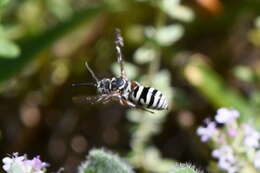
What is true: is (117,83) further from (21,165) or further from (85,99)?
A: (21,165)

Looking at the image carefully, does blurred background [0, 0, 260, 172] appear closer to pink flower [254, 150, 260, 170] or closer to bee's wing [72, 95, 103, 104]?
pink flower [254, 150, 260, 170]

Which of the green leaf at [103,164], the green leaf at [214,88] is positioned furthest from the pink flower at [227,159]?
the green leaf at [214,88]

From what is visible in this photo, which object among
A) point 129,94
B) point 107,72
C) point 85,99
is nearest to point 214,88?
point 107,72

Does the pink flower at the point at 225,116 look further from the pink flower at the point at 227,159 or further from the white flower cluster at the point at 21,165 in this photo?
the white flower cluster at the point at 21,165

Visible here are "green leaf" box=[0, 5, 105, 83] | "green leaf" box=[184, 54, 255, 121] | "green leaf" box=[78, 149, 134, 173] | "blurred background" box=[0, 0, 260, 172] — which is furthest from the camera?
"blurred background" box=[0, 0, 260, 172]

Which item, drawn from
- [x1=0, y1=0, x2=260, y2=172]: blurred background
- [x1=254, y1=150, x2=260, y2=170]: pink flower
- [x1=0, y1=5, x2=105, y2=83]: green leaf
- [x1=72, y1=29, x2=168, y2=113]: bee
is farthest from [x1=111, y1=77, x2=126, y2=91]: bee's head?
[x1=0, y1=0, x2=260, y2=172]: blurred background

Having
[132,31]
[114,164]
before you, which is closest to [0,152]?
[132,31]
